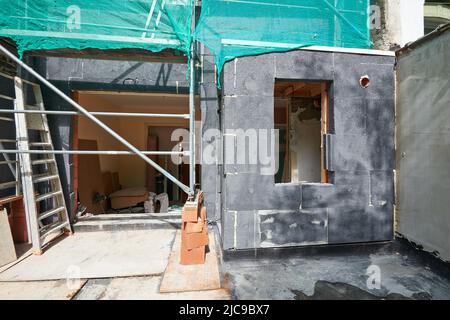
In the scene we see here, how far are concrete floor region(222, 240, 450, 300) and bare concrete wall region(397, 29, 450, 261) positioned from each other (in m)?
0.39

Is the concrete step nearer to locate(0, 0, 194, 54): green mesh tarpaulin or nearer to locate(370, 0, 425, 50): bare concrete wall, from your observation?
locate(0, 0, 194, 54): green mesh tarpaulin

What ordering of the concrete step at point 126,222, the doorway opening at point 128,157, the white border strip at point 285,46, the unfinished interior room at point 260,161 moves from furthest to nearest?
the doorway opening at point 128,157 < the concrete step at point 126,222 < the white border strip at point 285,46 < the unfinished interior room at point 260,161

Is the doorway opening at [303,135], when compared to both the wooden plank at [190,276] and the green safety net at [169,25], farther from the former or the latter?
the wooden plank at [190,276]

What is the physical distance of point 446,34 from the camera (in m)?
3.12

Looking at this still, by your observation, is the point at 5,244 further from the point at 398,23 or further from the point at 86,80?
the point at 398,23

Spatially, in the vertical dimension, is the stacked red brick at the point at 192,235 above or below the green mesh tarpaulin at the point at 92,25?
below

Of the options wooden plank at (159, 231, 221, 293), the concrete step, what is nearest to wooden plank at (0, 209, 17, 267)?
the concrete step

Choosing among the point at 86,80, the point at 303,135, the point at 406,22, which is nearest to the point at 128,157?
the point at 86,80

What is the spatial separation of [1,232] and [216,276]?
343 centimetres

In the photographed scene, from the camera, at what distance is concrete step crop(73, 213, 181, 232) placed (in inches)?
187

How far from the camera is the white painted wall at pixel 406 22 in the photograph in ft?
14.6

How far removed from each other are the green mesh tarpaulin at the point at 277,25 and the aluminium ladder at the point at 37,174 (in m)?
3.49

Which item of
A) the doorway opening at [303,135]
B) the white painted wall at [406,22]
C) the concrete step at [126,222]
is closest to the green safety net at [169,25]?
the white painted wall at [406,22]

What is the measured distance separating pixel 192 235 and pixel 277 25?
3793mm
